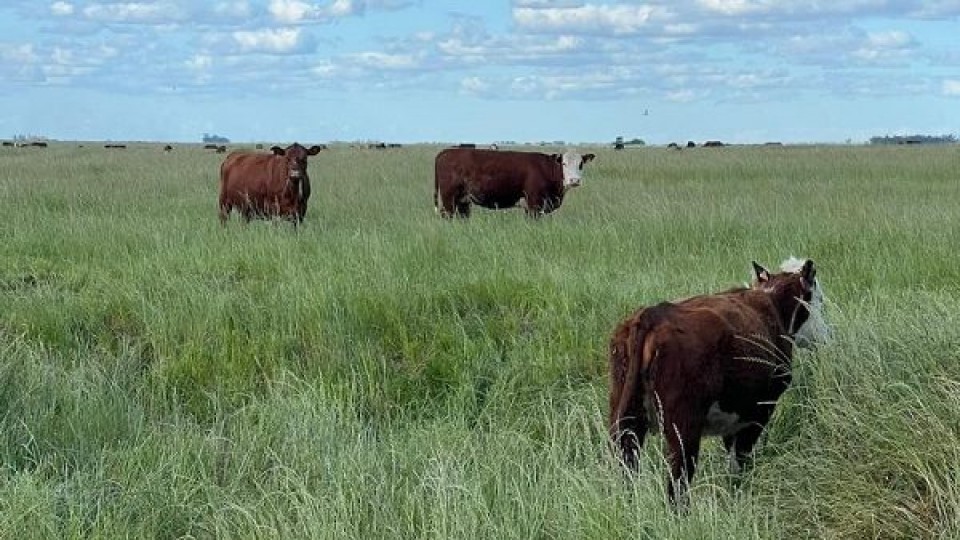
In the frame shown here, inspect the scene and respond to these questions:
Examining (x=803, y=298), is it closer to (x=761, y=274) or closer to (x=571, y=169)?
(x=761, y=274)

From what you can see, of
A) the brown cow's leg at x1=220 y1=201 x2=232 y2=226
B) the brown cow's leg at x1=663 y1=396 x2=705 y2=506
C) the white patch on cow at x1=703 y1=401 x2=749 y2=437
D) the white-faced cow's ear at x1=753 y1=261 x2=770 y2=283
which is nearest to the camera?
the brown cow's leg at x1=663 y1=396 x2=705 y2=506

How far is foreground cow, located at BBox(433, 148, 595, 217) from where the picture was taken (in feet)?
56.1

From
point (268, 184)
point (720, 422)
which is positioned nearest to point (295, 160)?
point (268, 184)

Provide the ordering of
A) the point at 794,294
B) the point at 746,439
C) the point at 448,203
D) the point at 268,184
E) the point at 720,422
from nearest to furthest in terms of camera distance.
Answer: the point at 720,422 → the point at 746,439 → the point at 794,294 → the point at 268,184 → the point at 448,203

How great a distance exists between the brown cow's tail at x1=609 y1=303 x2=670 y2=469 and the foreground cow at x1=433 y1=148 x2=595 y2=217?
12360mm

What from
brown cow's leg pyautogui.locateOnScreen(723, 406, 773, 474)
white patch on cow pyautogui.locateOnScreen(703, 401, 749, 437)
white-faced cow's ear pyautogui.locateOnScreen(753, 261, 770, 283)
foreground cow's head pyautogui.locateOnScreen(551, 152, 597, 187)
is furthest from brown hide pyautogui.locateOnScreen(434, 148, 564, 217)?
white patch on cow pyautogui.locateOnScreen(703, 401, 749, 437)

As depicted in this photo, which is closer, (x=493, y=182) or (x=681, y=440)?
(x=681, y=440)

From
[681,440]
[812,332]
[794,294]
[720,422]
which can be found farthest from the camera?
[812,332]

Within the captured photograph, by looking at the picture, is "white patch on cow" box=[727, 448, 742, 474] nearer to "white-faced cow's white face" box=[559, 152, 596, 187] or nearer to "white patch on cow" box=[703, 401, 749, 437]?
"white patch on cow" box=[703, 401, 749, 437]

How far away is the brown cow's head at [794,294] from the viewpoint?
5500mm

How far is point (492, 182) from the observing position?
17172 millimetres

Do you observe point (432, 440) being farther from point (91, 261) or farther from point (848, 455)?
point (91, 261)

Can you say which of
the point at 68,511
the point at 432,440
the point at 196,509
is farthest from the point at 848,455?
the point at 68,511

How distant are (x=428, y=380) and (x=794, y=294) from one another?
8.29 feet
